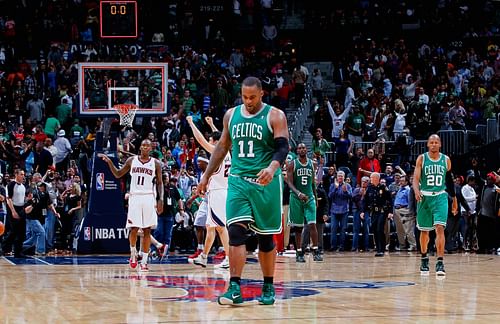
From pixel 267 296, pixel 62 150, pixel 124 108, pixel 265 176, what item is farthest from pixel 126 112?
pixel 265 176

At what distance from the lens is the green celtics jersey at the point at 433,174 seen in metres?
13.3

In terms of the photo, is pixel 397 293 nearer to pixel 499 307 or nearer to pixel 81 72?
pixel 499 307

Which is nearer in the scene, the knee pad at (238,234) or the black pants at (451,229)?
the knee pad at (238,234)

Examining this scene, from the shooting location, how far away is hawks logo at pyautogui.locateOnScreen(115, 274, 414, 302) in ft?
31.7

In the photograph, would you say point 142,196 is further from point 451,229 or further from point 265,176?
point 451,229

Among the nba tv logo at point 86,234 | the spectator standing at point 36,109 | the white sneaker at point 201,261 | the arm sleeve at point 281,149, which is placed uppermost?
the spectator standing at point 36,109

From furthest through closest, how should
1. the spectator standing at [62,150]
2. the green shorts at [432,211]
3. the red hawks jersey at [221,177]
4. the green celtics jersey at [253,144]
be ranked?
the spectator standing at [62,150] → the red hawks jersey at [221,177] → the green shorts at [432,211] → the green celtics jersey at [253,144]

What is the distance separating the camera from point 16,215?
18812 millimetres

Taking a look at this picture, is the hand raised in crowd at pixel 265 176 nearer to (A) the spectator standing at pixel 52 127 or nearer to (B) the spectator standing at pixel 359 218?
(B) the spectator standing at pixel 359 218

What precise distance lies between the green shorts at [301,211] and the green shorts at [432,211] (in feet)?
11.5

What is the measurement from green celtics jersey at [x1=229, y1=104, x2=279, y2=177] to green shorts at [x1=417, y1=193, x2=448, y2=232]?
5065 mm

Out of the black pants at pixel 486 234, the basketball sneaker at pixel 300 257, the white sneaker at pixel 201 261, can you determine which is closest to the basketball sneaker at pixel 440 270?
the white sneaker at pixel 201 261

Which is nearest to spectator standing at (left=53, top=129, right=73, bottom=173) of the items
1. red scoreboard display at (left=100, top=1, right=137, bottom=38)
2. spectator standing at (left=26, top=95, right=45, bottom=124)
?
spectator standing at (left=26, top=95, right=45, bottom=124)

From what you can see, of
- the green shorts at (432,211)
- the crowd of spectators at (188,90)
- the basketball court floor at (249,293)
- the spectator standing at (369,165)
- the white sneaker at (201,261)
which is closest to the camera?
the basketball court floor at (249,293)
